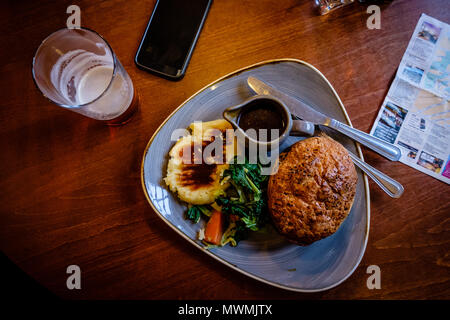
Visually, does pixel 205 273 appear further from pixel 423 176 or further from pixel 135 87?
pixel 423 176

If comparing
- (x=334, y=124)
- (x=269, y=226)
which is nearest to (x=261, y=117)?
(x=334, y=124)

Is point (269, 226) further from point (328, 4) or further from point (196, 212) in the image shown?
point (328, 4)

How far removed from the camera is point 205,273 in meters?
1.67

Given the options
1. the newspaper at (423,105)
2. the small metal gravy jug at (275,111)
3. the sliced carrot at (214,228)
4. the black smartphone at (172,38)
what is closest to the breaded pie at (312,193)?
the small metal gravy jug at (275,111)

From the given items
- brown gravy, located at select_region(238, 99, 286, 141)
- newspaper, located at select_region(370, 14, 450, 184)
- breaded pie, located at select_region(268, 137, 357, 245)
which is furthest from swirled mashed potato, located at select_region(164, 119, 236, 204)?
newspaper, located at select_region(370, 14, 450, 184)

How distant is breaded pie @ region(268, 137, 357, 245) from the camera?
144cm

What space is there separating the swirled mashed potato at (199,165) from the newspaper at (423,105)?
101 centimetres

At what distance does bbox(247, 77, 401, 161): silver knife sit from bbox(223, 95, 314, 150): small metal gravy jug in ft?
0.29

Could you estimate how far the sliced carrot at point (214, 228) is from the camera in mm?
1593

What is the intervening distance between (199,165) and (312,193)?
2.20 feet

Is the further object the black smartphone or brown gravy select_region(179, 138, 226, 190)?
the black smartphone

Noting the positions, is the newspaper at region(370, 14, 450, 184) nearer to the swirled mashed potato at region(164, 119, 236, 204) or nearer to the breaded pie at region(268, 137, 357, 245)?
the breaded pie at region(268, 137, 357, 245)

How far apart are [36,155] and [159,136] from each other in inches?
33.2
